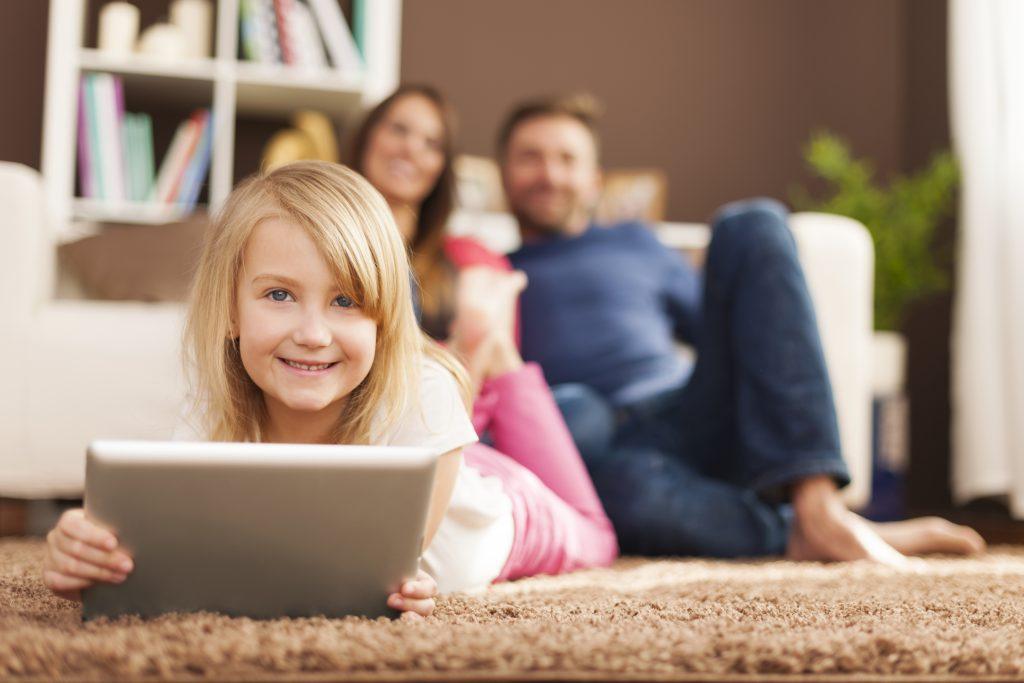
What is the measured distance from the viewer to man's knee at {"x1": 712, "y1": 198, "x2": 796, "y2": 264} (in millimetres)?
1593

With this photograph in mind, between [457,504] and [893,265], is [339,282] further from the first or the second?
[893,265]

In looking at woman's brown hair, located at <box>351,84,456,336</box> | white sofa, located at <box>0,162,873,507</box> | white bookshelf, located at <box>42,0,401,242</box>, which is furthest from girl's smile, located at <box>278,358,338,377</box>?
white bookshelf, located at <box>42,0,401,242</box>

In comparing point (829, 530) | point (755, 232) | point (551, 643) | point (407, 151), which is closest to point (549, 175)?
point (407, 151)

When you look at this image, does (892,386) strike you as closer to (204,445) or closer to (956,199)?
(956,199)

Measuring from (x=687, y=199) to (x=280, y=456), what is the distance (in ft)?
9.53

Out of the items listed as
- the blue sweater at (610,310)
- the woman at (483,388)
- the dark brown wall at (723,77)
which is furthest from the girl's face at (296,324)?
the dark brown wall at (723,77)

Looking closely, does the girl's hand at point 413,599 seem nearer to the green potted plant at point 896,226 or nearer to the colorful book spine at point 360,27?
the green potted plant at point 896,226

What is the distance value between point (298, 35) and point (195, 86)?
1.06 ft

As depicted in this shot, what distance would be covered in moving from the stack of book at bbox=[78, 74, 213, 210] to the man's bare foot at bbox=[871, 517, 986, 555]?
6.64ft

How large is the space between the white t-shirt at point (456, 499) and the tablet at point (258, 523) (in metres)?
0.20

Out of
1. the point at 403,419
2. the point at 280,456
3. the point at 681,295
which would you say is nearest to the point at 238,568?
the point at 280,456

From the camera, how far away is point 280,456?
769mm

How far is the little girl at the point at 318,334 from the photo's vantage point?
1.02 m

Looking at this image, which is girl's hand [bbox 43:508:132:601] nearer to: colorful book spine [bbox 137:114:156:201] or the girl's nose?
the girl's nose
